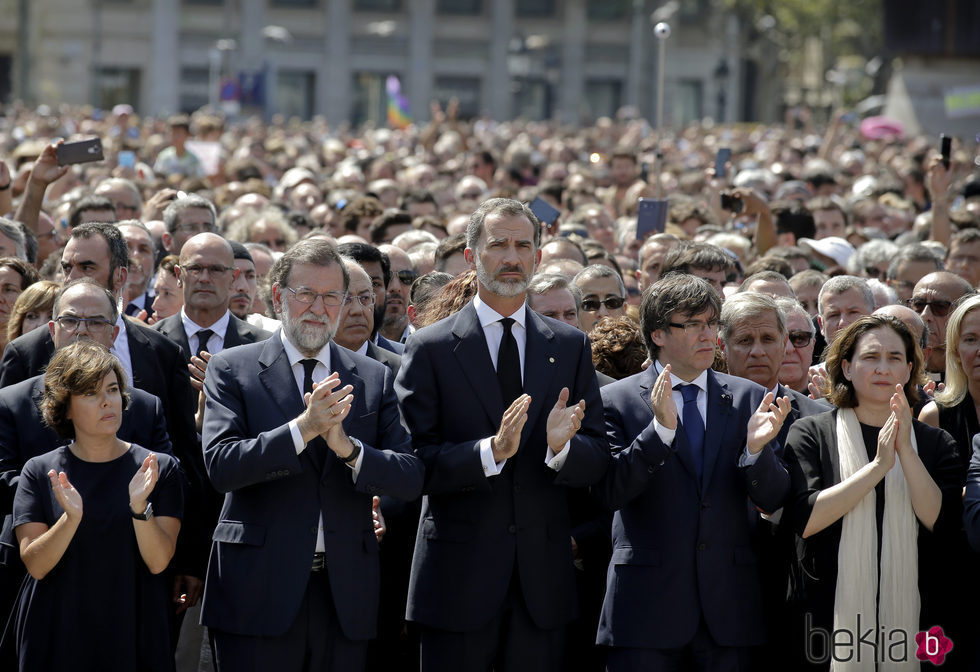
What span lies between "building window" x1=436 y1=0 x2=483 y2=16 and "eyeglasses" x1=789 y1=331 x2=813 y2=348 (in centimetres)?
6374

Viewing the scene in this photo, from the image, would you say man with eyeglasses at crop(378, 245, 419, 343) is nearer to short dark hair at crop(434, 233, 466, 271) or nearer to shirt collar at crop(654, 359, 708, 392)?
short dark hair at crop(434, 233, 466, 271)

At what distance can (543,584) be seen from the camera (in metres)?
5.46

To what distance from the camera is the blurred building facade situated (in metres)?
64.6

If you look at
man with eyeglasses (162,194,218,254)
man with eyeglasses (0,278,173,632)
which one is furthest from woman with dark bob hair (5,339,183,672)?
man with eyeglasses (162,194,218,254)

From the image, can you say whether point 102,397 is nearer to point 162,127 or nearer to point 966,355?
point 966,355

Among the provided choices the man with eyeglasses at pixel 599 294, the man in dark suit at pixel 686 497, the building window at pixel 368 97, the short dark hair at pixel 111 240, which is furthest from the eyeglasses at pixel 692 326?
the building window at pixel 368 97

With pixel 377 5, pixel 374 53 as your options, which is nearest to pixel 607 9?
pixel 377 5

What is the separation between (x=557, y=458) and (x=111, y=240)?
3.18 metres

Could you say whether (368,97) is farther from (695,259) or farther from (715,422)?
(715,422)

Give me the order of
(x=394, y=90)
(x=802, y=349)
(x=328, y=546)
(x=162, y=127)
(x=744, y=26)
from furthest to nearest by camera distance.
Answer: (x=744, y=26) → (x=394, y=90) → (x=162, y=127) → (x=802, y=349) → (x=328, y=546)

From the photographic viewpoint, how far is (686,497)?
5.54 m

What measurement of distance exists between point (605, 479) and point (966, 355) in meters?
1.79

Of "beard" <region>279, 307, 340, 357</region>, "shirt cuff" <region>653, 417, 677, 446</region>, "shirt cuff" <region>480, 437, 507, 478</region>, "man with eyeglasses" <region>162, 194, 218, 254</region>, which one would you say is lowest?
"shirt cuff" <region>480, 437, 507, 478</region>

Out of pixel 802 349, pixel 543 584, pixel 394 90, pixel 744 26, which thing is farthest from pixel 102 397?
pixel 744 26
